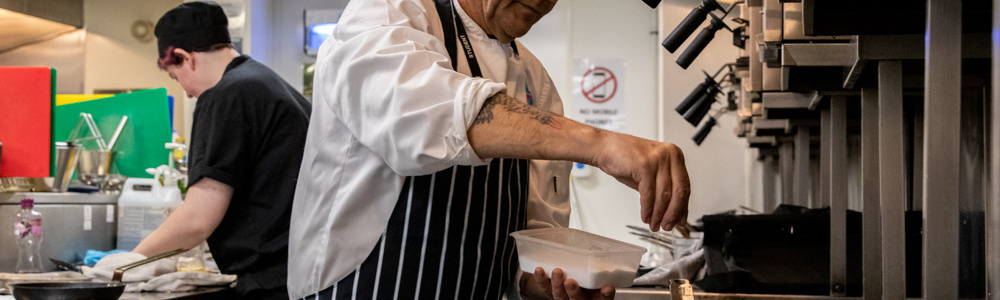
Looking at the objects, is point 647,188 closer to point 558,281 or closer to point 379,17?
point 558,281

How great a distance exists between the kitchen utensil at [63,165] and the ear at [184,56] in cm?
71

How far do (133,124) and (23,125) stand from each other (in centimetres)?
84

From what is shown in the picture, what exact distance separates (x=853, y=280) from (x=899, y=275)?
14.2 inches

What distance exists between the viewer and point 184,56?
2586mm

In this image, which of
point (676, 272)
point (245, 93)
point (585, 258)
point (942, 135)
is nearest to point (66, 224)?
point (245, 93)

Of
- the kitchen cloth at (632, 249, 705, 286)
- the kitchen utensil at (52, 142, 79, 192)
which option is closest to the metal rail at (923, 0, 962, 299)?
the kitchen cloth at (632, 249, 705, 286)

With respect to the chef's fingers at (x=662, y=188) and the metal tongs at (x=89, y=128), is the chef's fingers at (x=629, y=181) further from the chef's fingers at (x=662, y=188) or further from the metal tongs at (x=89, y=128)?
the metal tongs at (x=89, y=128)

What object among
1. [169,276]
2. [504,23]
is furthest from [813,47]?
[169,276]

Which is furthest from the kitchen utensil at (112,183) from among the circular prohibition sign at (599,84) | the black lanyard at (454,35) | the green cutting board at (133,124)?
the circular prohibition sign at (599,84)

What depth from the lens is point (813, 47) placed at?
158 centimetres

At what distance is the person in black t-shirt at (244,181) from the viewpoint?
222cm

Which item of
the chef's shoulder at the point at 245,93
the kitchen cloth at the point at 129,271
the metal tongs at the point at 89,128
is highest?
the chef's shoulder at the point at 245,93

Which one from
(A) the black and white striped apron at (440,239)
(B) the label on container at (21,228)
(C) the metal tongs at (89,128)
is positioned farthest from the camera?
(C) the metal tongs at (89,128)

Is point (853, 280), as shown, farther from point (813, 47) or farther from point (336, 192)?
point (336, 192)
